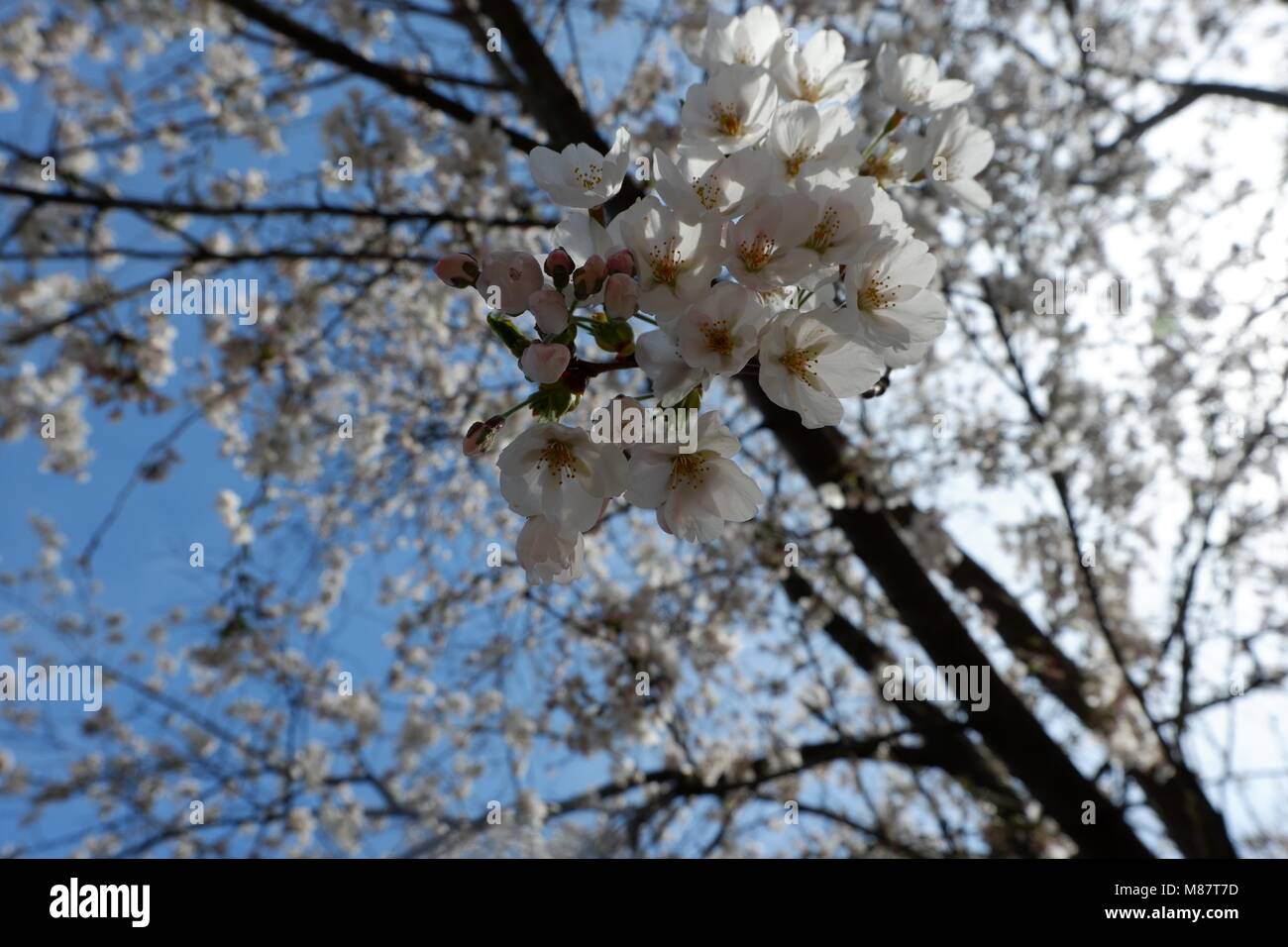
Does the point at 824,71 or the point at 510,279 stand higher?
the point at 824,71

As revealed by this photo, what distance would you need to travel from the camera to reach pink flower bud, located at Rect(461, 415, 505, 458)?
0.80 m

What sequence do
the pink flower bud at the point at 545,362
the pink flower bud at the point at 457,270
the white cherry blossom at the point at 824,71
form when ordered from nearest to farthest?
the pink flower bud at the point at 545,362 < the pink flower bud at the point at 457,270 < the white cherry blossom at the point at 824,71

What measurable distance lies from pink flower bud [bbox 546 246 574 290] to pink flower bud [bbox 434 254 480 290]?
0.10 m

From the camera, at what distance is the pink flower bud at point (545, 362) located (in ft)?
2.38

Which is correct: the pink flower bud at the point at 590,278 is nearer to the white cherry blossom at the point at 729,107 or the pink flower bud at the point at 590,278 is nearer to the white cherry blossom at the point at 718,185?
the white cherry blossom at the point at 718,185

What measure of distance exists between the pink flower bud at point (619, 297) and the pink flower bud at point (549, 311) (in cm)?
5

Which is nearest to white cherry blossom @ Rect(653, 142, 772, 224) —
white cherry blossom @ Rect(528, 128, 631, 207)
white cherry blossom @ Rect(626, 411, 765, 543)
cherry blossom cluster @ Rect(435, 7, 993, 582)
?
cherry blossom cluster @ Rect(435, 7, 993, 582)

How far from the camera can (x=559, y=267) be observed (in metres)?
0.78

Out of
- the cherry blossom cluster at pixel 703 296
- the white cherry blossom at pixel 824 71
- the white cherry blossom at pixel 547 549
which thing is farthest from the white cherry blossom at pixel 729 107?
the white cherry blossom at pixel 547 549

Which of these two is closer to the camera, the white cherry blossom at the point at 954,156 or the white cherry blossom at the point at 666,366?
the white cherry blossom at the point at 666,366

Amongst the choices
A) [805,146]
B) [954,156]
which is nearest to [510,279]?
[805,146]

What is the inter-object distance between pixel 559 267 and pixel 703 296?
6.3 inches

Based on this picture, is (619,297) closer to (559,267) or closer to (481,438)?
(559,267)
